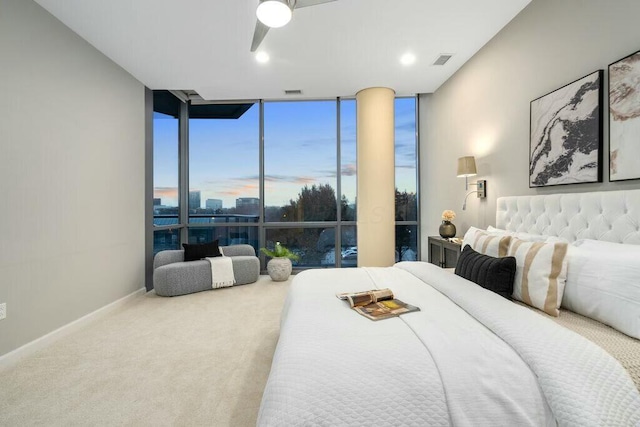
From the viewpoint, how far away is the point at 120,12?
256cm

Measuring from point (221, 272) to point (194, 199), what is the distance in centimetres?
161

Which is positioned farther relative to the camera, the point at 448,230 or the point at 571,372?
the point at 448,230

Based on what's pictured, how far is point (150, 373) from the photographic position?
2.06 metres

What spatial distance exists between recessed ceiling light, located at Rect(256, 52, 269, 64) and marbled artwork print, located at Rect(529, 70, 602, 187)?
2687mm

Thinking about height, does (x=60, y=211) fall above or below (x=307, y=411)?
above

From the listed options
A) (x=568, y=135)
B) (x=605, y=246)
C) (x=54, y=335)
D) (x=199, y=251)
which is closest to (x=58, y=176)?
(x=54, y=335)

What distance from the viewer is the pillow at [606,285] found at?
1.31 meters

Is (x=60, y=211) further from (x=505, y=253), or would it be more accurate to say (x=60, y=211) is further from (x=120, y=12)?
(x=505, y=253)

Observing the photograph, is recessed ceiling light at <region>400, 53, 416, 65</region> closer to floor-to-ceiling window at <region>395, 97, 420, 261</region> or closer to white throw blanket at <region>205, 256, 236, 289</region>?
floor-to-ceiling window at <region>395, 97, 420, 261</region>

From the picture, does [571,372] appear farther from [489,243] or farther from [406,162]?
[406,162]

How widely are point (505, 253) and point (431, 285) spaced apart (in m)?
0.54

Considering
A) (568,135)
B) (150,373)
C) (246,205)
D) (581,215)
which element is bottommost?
(150,373)

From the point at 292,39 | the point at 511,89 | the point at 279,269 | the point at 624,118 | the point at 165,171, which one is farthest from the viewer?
the point at 165,171

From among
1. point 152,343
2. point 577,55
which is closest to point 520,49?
point 577,55
